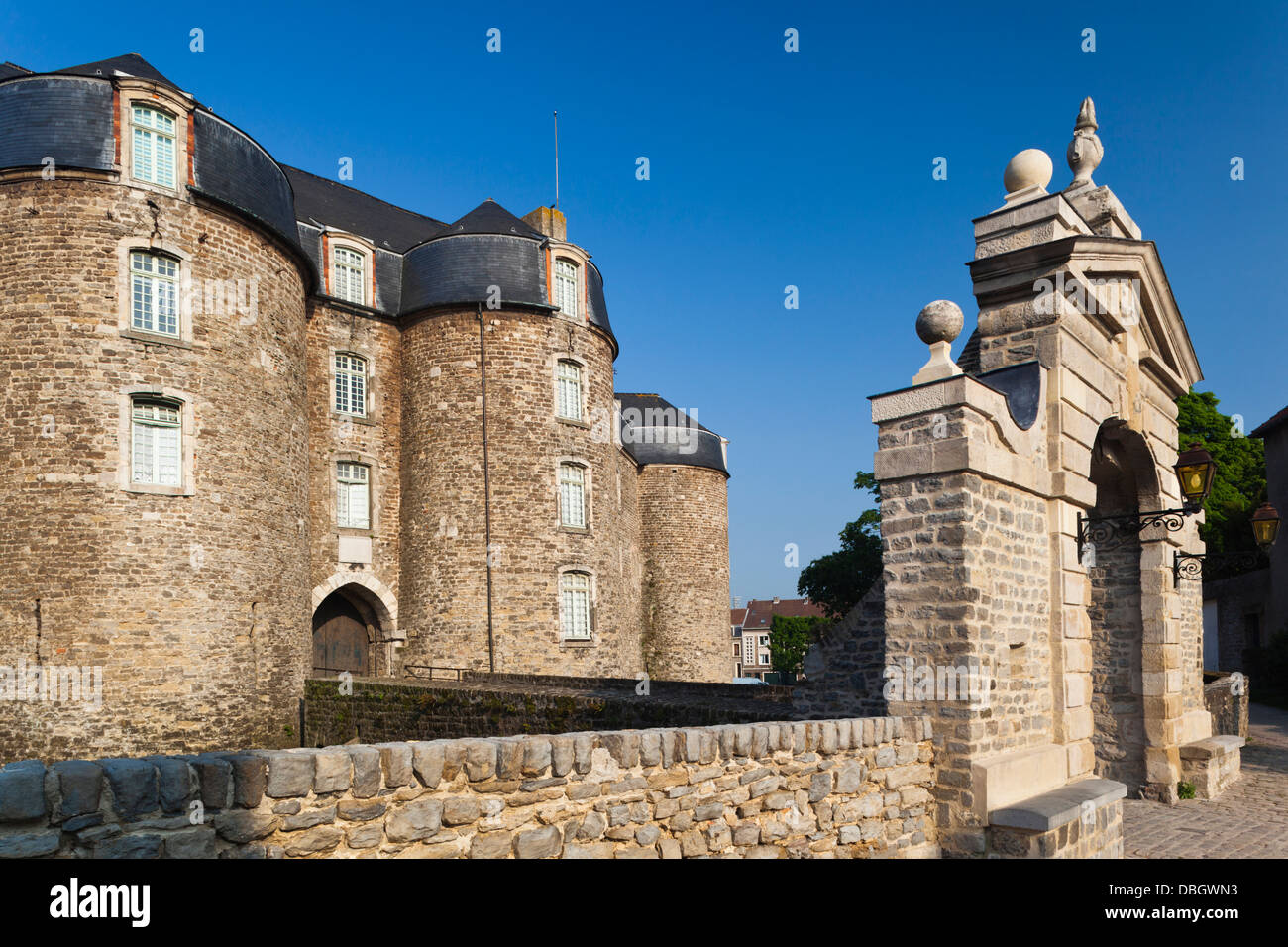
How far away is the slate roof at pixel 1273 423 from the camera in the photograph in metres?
26.4

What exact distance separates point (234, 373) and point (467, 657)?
7.20 meters

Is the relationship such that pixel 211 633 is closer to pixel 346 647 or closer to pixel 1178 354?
pixel 346 647

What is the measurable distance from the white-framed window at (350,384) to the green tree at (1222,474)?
24.4 meters

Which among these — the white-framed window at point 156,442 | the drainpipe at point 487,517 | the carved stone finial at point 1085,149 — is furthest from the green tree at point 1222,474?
the white-framed window at point 156,442

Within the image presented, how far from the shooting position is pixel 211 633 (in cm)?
1372

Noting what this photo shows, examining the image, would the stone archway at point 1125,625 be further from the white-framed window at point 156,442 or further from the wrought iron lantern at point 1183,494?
the white-framed window at point 156,442

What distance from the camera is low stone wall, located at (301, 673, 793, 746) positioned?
995cm

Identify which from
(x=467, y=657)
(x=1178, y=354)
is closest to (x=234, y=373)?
(x=467, y=657)

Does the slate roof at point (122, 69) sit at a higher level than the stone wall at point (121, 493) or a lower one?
higher

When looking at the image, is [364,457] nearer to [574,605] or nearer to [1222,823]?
[574,605]

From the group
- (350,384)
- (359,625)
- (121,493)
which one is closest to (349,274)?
(350,384)

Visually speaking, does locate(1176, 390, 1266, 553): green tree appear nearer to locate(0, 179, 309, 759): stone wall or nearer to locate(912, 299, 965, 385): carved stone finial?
locate(912, 299, 965, 385): carved stone finial

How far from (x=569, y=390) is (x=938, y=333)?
13.8 m

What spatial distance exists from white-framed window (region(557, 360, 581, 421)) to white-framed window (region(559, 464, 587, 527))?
1149 mm
